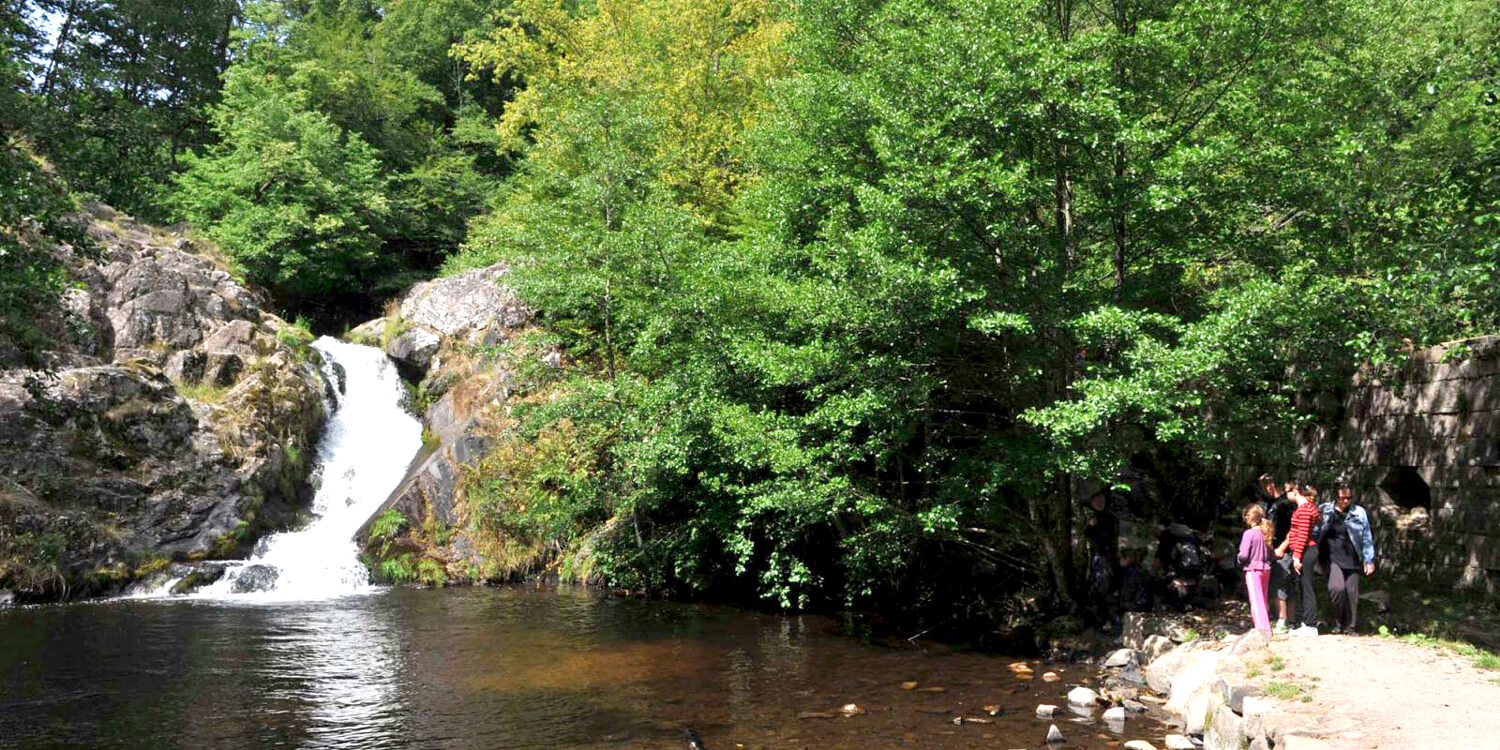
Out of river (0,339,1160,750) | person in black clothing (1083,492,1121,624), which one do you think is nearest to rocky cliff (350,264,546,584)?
river (0,339,1160,750)

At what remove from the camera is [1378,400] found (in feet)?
40.7

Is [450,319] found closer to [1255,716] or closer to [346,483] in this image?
[346,483]

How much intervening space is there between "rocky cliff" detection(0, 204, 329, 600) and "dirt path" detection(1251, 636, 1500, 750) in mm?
16544

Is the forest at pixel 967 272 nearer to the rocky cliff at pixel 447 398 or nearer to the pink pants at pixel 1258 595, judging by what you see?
the rocky cliff at pixel 447 398

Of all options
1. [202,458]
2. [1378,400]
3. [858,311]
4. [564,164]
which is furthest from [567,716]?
[564,164]

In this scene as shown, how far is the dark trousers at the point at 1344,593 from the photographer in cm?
977

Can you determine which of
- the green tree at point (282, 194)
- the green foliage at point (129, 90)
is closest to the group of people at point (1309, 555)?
the green foliage at point (129, 90)

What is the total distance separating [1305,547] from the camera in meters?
9.87

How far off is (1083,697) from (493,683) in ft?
22.5

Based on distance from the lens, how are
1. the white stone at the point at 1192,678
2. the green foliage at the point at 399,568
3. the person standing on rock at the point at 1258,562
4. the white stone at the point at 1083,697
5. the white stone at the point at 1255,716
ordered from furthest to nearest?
the green foliage at the point at 399,568 → the person standing on rock at the point at 1258,562 → the white stone at the point at 1083,697 → the white stone at the point at 1192,678 → the white stone at the point at 1255,716

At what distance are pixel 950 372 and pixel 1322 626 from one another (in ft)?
18.6

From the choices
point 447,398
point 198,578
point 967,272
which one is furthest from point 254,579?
point 967,272

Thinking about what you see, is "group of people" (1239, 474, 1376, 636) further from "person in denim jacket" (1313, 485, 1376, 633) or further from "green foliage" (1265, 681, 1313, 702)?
"green foliage" (1265, 681, 1313, 702)

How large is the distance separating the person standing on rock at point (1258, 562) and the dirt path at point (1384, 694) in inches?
33.0
